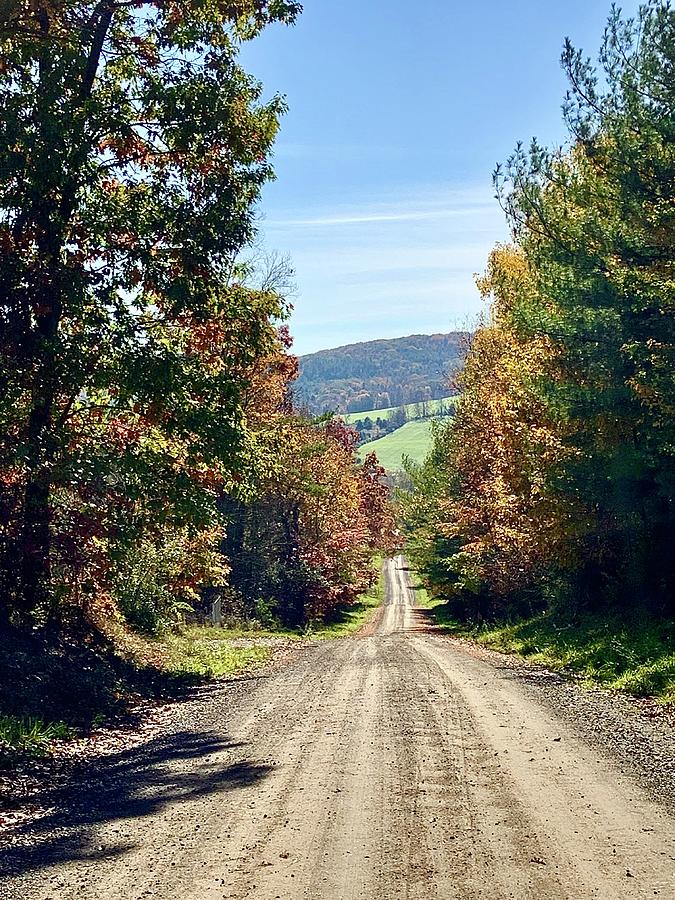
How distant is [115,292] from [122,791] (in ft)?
25.6

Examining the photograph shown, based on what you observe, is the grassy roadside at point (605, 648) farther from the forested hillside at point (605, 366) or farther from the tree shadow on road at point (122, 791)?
the tree shadow on road at point (122, 791)

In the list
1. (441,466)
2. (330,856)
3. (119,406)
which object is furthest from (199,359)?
(441,466)

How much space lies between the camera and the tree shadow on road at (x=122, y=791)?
19.9ft

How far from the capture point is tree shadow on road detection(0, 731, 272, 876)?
19.9 ft

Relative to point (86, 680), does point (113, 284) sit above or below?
above

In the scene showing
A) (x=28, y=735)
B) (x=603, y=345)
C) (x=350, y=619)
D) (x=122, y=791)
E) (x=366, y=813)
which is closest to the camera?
(x=366, y=813)

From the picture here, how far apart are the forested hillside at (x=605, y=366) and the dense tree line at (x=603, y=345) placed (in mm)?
34

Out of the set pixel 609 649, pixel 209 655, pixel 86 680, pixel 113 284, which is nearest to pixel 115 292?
pixel 113 284

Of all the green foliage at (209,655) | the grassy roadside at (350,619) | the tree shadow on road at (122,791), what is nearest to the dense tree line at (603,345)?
the green foliage at (209,655)

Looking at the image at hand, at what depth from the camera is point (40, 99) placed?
1146cm

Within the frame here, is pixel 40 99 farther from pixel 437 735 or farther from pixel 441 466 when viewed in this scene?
pixel 441 466

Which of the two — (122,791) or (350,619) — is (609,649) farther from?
(350,619)

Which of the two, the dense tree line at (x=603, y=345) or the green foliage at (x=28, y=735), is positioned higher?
the dense tree line at (x=603, y=345)

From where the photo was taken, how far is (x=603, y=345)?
16.9 meters
